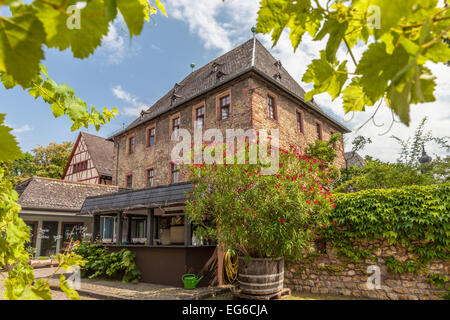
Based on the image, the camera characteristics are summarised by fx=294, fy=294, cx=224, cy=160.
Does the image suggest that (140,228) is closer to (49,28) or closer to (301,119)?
(301,119)

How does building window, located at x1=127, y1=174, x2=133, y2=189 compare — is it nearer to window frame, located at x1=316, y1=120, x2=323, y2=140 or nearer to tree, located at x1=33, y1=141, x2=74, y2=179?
window frame, located at x1=316, y1=120, x2=323, y2=140

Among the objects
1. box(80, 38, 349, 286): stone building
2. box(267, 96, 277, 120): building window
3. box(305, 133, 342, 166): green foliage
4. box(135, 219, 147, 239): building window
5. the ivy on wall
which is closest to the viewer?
the ivy on wall

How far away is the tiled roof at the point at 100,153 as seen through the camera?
2436 centimetres

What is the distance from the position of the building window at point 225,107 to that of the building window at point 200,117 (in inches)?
51.3

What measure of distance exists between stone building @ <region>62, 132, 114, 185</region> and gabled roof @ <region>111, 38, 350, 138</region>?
14.9 feet

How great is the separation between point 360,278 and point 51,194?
1709 centimetres

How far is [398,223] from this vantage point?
7301 mm

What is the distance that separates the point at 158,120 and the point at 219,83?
5.86m

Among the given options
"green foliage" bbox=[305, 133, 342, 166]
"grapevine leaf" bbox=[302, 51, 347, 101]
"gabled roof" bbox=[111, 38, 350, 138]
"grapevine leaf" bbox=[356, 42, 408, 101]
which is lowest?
"grapevine leaf" bbox=[356, 42, 408, 101]

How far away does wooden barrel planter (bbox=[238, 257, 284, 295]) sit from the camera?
22.8ft

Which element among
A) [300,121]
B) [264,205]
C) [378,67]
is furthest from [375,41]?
[300,121]

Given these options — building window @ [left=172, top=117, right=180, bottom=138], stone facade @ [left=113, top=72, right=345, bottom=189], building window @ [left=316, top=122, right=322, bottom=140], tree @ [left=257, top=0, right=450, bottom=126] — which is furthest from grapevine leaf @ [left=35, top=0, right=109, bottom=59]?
building window @ [left=316, top=122, right=322, bottom=140]

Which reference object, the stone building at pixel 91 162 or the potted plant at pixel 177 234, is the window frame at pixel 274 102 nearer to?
the potted plant at pixel 177 234

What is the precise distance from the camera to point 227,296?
318 inches
